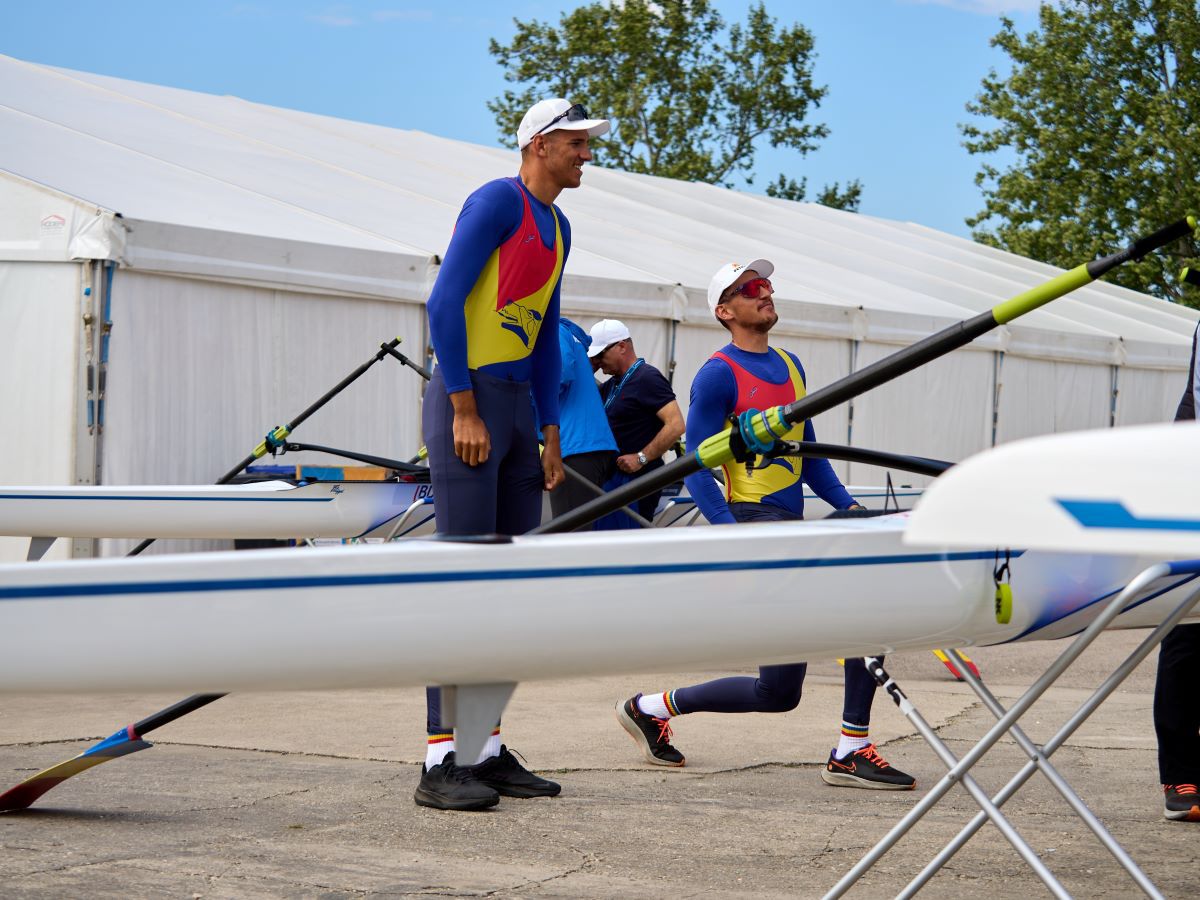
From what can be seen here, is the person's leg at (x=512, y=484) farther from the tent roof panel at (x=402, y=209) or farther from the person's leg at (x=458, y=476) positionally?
the tent roof panel at (x=402, y=209)

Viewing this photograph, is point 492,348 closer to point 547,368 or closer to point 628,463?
point 547,368

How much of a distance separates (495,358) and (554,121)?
726mm

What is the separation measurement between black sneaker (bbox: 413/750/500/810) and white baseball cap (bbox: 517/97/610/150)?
182 cm

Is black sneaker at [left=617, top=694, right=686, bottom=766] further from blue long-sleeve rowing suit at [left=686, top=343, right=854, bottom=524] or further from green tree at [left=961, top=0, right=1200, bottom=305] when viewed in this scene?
green tree at [left=961, top=0, right=1200, bottom=305]

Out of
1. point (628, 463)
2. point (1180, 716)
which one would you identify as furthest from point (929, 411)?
point (1180, 716)

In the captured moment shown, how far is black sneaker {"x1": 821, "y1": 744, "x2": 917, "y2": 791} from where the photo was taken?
4926 mm

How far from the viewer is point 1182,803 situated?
4492mm

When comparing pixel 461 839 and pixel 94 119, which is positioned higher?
pixel 94 119

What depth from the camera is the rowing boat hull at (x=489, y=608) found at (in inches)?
93.4

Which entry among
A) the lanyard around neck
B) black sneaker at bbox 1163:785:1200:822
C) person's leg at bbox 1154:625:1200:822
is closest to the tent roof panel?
the lanyard around neck

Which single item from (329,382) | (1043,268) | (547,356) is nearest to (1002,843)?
(547,356)

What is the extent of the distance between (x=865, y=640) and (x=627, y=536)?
53cm

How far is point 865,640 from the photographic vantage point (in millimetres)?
2879

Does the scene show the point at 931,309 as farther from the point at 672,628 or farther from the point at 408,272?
the point at 672,628
